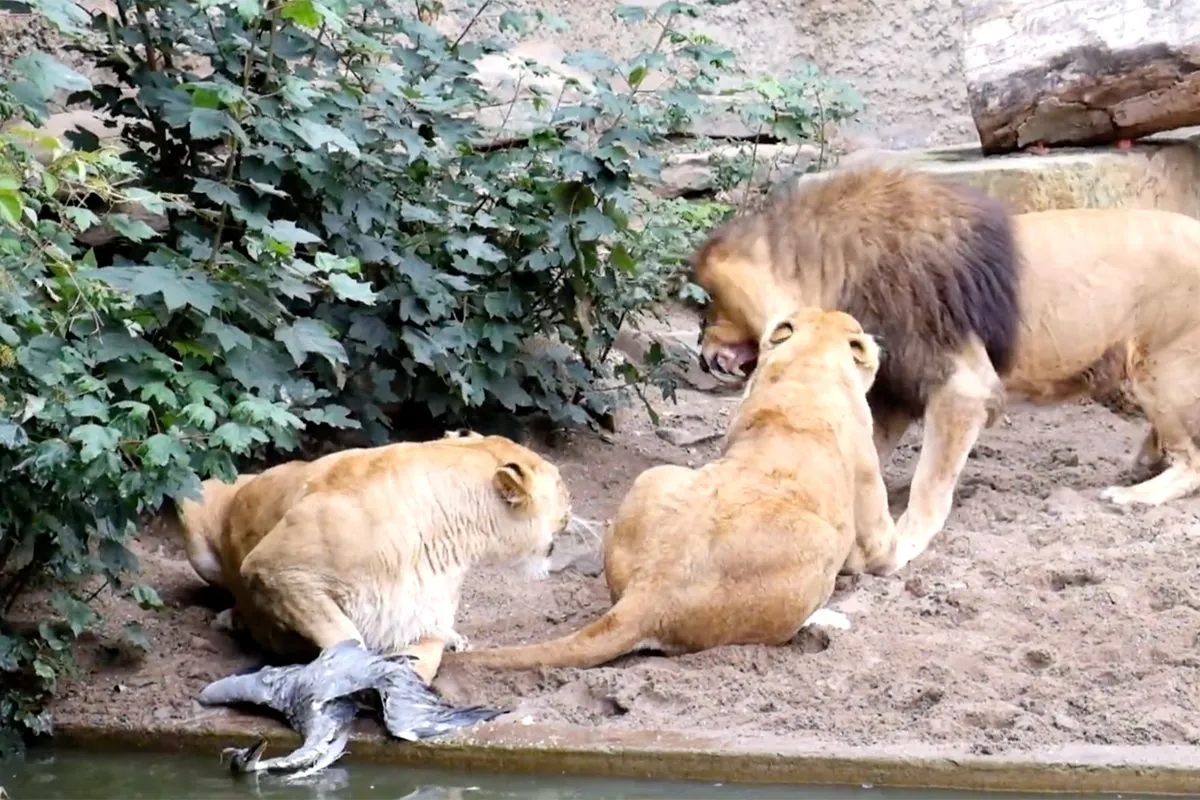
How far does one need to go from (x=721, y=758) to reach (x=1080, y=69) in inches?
196

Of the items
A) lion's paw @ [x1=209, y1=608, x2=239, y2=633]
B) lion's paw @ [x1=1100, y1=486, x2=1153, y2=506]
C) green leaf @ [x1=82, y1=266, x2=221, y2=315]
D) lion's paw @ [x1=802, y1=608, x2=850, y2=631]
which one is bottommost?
lion's paw @ [x1=1100, y1=486, x2=1153, y2=506]

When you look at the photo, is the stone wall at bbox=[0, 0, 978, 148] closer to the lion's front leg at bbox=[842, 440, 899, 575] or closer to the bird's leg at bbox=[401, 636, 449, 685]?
the lion's front leg at bbox=[842, 440, 899, 575]

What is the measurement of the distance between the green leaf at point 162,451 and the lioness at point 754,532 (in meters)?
1.12

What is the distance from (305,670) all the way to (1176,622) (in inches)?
104

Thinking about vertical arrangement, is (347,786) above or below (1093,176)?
below

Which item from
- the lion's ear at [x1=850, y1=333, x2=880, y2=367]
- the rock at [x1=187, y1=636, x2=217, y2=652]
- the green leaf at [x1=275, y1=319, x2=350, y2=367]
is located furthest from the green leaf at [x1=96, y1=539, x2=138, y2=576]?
the lion's ear at [x1=850, y1=333, x2=880, y2=367]

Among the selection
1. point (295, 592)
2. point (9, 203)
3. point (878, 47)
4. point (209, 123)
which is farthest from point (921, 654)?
point (878, 47)

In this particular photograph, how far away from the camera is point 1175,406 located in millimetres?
7199

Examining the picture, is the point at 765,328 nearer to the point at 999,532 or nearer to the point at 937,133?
the point at 999,532

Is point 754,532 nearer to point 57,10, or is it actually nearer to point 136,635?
point 136,635

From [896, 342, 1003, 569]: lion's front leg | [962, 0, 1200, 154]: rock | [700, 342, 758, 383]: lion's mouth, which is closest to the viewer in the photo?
[896, 342, 1003, 569]: lion's front leg

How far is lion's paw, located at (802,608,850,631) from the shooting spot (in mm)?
5492

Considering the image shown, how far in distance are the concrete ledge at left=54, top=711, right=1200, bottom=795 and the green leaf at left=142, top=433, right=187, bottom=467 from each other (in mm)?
840

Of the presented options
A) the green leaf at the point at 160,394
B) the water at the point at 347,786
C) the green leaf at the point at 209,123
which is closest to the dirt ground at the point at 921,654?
the water at the point at 347,786
